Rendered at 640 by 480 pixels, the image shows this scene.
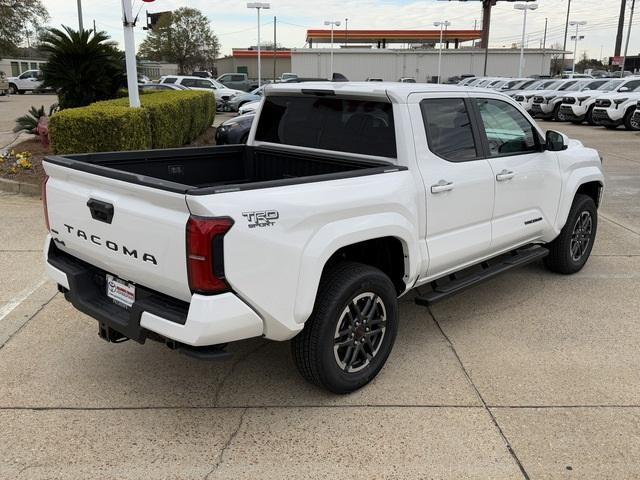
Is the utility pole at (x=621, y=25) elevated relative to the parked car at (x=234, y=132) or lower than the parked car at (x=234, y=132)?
elevated

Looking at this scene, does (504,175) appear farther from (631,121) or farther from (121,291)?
(631,121)

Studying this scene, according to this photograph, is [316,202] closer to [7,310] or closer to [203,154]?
[203,154]

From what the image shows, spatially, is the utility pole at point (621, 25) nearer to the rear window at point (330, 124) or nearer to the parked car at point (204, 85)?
the parked car at point (204, 85)

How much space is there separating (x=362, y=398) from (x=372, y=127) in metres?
1.80

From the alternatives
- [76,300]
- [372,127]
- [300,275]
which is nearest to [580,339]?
[372,127]

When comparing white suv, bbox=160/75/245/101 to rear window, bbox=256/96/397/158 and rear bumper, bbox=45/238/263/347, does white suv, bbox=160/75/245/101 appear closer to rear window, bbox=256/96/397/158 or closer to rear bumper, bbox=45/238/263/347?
rear window, bbox=256/96/397/158

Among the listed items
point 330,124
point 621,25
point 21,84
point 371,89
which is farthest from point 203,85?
point 621,25

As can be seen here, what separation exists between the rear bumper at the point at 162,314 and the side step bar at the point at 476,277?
1.52 metres

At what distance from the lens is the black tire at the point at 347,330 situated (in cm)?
337

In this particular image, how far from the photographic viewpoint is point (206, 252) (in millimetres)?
2783

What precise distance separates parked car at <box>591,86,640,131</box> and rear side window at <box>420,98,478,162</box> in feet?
62.1

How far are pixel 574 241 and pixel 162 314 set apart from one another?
171 inches

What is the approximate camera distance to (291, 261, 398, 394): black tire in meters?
3.37

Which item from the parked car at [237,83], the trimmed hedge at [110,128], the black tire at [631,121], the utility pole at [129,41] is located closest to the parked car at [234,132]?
the trimmed hedge at [110,128]
